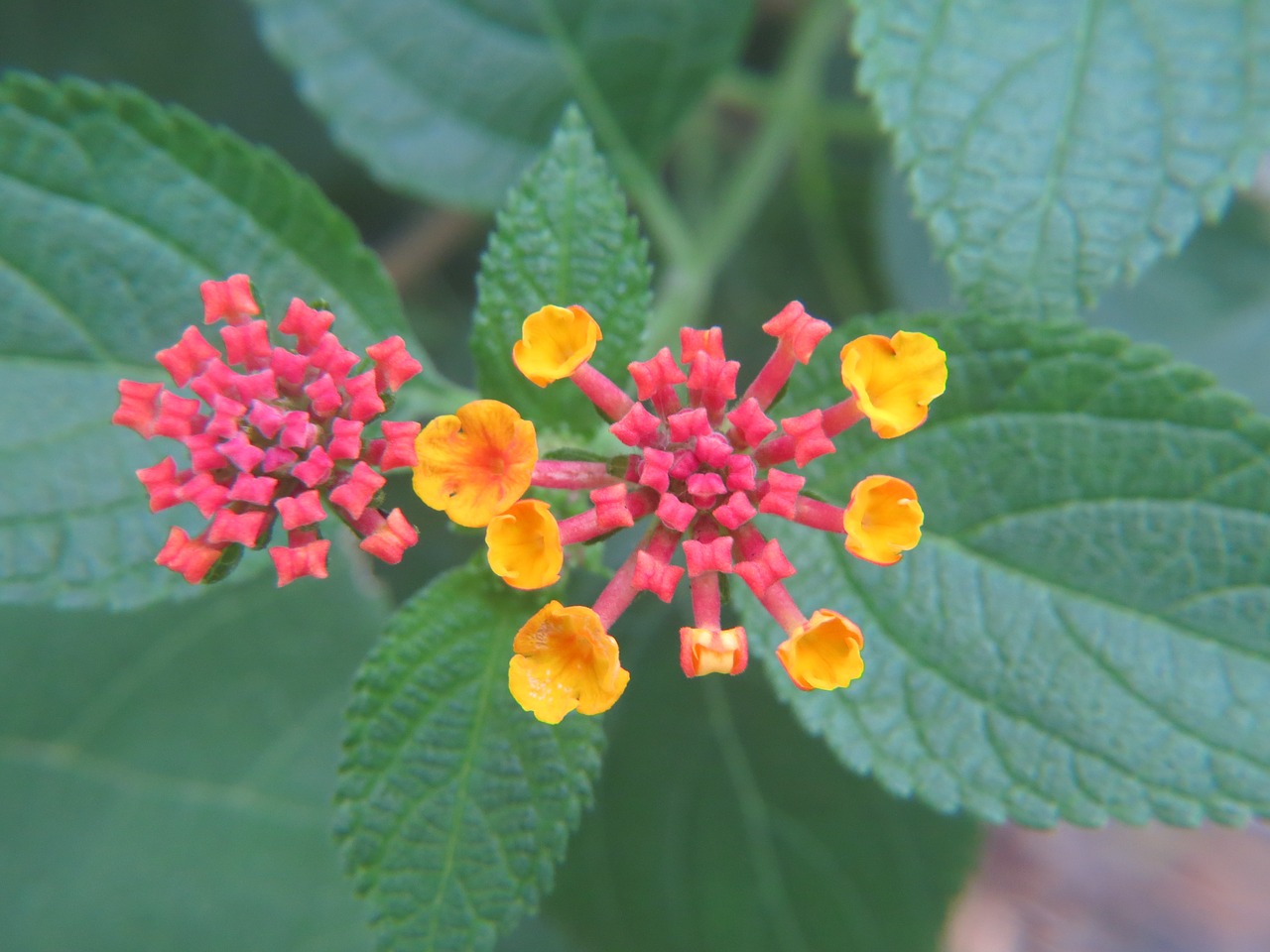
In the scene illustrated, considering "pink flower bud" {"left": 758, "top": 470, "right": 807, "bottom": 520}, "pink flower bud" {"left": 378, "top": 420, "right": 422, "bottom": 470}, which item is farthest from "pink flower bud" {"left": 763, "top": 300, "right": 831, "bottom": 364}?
"pink flower bud" {"left": 378, "top": 420, "right": 422, "bottom": 470}

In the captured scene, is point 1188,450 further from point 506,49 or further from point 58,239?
point 58,239

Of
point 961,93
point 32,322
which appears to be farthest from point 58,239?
point 961,93

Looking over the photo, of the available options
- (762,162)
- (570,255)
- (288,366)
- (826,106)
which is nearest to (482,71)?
(762,162)

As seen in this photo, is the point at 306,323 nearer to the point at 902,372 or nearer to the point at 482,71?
the point at 902,372

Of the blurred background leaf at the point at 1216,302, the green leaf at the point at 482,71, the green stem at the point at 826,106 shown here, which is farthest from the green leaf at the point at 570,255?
the blurred background leaf at the point at 1216,302

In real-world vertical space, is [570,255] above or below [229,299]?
above

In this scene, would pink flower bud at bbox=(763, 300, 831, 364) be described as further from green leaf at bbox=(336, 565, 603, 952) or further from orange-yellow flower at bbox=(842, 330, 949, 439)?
green leaf at bbox=(336, 565, 603, 952)
